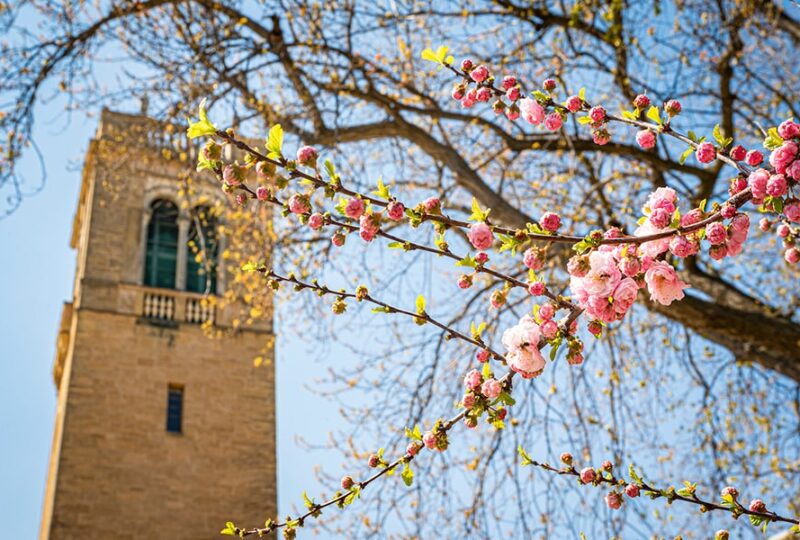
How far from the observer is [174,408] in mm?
18766

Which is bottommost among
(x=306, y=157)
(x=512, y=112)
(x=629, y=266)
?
(x=629, y=266)

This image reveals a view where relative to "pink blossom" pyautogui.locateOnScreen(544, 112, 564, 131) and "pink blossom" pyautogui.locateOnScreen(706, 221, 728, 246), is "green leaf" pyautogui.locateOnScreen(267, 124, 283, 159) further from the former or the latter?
"pink blossom" pyautogui.locateOnScreen(706, 221, 728, 246)

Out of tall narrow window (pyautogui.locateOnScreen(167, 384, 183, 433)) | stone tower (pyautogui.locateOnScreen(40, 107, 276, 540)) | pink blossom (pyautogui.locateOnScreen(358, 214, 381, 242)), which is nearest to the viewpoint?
pink blossom (pyautogui.locateOnScreen(358, 214, 381, 242))

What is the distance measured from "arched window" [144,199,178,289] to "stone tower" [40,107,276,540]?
3cm

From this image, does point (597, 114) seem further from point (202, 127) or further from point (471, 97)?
point (202, 127)

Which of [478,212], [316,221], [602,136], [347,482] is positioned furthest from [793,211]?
[347,482]

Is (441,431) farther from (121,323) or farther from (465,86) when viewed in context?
(121,323)

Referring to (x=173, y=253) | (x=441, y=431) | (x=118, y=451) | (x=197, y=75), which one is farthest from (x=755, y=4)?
(x=173, y=253)

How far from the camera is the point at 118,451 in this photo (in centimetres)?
1733

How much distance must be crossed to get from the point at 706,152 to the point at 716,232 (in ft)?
0.85

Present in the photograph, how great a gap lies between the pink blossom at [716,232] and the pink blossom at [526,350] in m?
0.52

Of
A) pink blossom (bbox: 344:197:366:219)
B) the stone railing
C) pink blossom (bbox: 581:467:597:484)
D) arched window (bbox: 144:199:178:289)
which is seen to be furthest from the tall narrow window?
pink blossom (bbox: 344:197:366:219)

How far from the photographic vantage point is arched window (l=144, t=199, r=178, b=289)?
2056 centimetres

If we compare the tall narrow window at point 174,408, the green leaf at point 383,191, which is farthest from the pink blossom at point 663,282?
the tall narrow window at point 174,408
